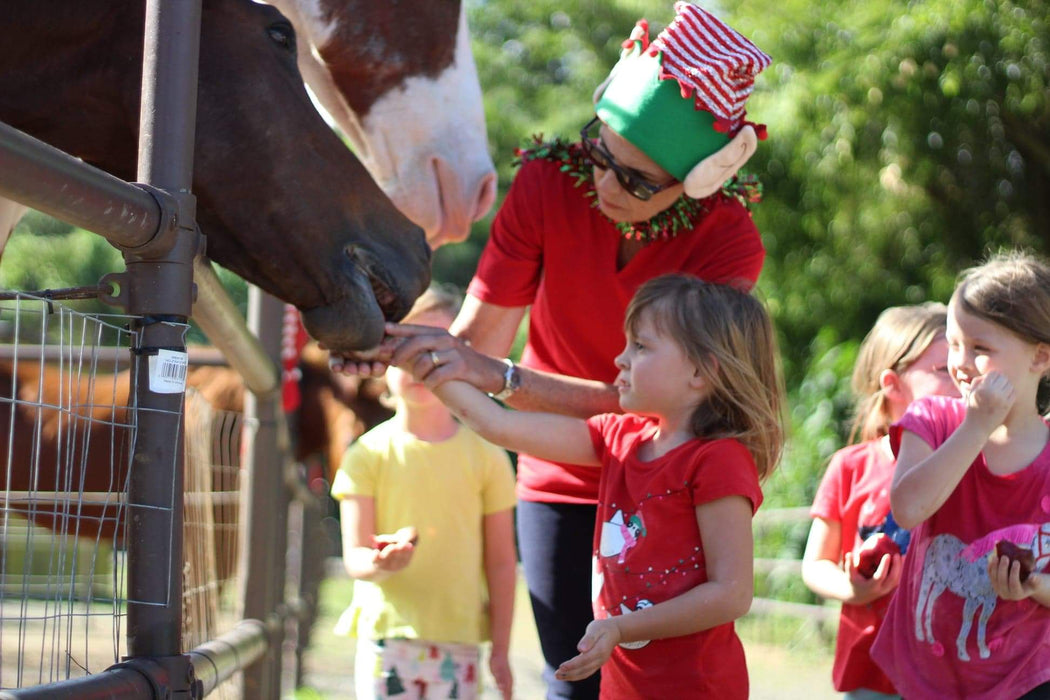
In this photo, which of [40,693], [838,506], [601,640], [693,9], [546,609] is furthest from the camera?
[838,506]

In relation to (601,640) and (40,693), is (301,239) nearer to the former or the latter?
(601,640)

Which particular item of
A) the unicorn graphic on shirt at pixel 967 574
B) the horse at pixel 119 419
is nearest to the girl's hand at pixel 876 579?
the unicorn graphic on shirt at pixel 967 574

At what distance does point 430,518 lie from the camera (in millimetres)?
2908

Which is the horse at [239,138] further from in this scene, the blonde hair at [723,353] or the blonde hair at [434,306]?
the blonde hair at [434,306]

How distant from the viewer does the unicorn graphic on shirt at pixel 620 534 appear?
1.88 metres

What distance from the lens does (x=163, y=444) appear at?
4.62 ft

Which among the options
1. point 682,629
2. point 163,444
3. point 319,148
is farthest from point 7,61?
point 682,629

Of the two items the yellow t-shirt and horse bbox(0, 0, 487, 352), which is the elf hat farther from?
the yellow t-shirt

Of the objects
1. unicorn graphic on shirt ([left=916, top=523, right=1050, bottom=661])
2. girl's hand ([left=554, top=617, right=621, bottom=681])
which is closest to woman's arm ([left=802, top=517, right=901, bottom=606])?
unicorn graphic on shirt ([left=916, top=523, right=1050, bottom=661])

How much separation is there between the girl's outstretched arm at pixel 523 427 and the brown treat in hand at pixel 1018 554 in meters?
0.67

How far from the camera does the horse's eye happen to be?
7.00ft

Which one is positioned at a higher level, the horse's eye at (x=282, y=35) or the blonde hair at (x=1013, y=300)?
the horse's eye at (x=282, y=35)

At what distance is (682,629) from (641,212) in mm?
835

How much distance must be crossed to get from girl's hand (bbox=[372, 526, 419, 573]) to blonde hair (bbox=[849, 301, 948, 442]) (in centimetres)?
109
